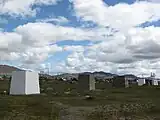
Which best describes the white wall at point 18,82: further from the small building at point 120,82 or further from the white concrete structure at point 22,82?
the small building at point 120,82

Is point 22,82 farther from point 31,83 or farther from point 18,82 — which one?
point 31,83

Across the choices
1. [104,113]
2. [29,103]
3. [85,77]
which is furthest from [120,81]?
[104,113]

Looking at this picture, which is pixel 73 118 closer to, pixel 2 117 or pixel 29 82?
pixel 2 117

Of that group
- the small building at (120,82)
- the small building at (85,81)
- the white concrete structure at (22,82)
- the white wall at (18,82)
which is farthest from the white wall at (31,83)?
the small building at (120,82)

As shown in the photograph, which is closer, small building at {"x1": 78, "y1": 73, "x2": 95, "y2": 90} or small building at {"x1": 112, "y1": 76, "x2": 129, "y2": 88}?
small building at {"x1": 78, "y1": 73, "x2": 95, "y2": 90}

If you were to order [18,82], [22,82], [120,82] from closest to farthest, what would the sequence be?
[22,82] → [18,82] → [120,82]

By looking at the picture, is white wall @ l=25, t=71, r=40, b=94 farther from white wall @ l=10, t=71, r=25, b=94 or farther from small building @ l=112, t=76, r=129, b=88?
small building @ l=112, t=76, r=129, b=88

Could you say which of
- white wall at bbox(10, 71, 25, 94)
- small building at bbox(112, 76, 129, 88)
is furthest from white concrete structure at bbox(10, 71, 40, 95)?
small building at bbox(112, 76, 129, 88)

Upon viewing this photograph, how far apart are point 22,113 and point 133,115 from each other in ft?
25.5

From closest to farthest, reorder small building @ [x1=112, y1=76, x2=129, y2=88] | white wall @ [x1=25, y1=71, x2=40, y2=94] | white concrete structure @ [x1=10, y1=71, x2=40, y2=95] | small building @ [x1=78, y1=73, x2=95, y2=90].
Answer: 1. white concrete structure @ [x1=10, y1=71, x2=40, y2=95]
2. white wall @ [x1=25, y1=71, x2=40, y2=94]
3. small building @ [x1=78, y1=73, x2=95, y2=90]
4. small building @ [x1=112, y1=76, x2=129, y2=88]

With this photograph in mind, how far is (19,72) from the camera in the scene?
128 ft

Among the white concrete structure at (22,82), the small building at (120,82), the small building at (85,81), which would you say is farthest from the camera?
the small building at (120,82)

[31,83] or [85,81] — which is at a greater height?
[85,81]

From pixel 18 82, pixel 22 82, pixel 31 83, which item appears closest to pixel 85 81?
pixel 31 83
